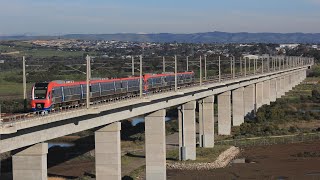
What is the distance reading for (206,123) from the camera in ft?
252

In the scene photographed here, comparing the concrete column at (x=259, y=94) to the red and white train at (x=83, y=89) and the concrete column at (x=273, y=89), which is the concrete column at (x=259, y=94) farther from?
the red and white train at (x=83, y=89)

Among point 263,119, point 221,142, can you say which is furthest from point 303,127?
point 221,142

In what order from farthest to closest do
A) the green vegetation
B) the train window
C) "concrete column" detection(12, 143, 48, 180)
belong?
1. the green vegetation
2. the train window
3. "concrete column" detection(12, 143, 48, 180)

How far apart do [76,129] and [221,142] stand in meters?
42.8

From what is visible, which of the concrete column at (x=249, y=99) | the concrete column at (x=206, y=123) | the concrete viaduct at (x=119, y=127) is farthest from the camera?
the concrete column at (x=249, y=99)

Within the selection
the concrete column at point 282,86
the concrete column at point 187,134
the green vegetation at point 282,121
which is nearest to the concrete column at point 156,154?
the concrete column at point 187,134

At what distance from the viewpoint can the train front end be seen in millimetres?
39031

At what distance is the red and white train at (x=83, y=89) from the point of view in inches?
1551

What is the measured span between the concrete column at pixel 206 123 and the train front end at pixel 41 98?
38.1 meters

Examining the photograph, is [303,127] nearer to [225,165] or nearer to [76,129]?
[225,165]

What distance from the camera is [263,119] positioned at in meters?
104

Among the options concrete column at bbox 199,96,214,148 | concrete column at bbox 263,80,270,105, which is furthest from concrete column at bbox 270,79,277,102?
concrete column at bbox 199,96,214,148

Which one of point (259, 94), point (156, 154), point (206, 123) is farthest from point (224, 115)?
point (259, 94)

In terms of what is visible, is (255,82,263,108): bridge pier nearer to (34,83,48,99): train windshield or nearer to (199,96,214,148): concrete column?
(199,96,214,148): concrete column
